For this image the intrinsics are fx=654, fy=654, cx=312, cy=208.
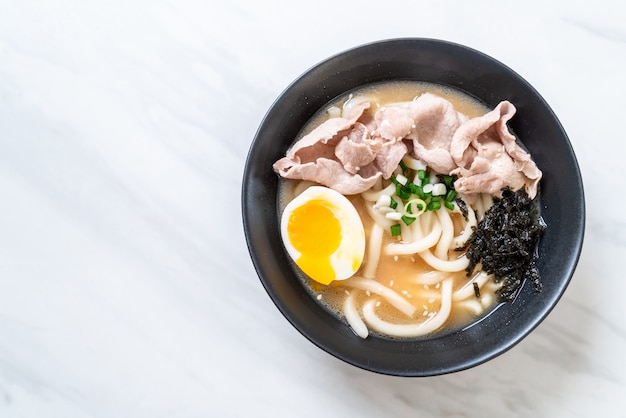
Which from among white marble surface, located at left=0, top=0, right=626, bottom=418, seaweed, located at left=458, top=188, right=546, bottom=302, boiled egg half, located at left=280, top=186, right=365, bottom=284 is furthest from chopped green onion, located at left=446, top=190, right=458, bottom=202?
white marble surface, located at left=0, top=0, right=626, bottom=418

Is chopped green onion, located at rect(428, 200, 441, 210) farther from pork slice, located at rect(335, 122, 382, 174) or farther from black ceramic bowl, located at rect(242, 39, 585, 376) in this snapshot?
black ceramic bowl, located at rect(242, 39, 585, 376)

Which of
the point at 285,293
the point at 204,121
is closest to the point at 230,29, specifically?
the point at 204,121

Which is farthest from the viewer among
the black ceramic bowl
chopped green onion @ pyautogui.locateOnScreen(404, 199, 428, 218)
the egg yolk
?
chopped green onion @ pyautogui.locateOnScreen(404, 199, 428, 218)

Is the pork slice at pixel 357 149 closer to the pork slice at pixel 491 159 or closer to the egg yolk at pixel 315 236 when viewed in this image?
the egg yolk at pixel 315 236

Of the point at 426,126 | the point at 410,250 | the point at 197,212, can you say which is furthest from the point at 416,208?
the point at 197,212

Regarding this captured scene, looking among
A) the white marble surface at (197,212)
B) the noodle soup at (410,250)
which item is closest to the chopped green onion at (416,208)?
the noodle soup at (410,250)

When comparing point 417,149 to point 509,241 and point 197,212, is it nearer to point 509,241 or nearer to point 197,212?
point 509,241
